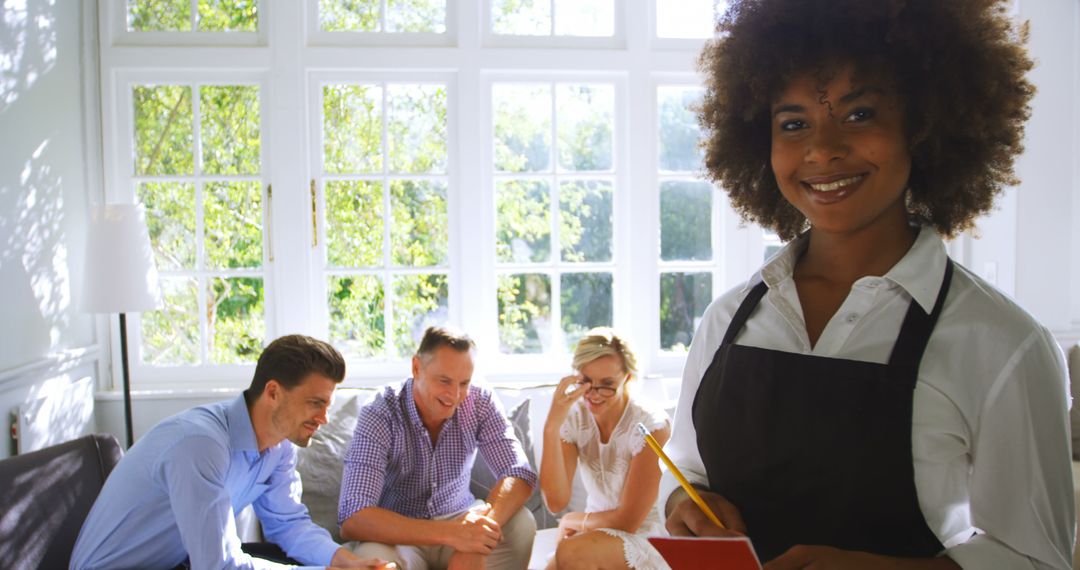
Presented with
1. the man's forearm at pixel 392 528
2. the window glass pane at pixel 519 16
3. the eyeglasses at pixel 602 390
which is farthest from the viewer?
the window glass pane at pixel 519 16

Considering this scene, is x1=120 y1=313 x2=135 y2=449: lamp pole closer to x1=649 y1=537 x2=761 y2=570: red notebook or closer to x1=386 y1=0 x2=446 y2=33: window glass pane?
x1=386 y1=0 x2=446 y2=33: window glass pane

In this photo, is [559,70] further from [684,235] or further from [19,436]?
[19,436]

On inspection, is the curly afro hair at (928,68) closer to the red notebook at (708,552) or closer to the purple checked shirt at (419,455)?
the red notebook at (708,552)

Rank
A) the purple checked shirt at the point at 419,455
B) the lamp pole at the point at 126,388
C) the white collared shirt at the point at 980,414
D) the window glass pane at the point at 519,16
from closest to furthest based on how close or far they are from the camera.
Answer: the white collared shirt at the point at 980,414 < the purple checked shirt at the point at 419,455 < the lamp pole at the point at 126,388 < the window glass pane at the point at 519,16

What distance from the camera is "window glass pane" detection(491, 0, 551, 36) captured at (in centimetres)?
400

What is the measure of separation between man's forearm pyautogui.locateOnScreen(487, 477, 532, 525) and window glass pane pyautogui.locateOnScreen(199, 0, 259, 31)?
235 centimetres

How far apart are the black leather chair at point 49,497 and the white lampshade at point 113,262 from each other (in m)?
0.98

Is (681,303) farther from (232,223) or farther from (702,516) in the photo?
(702,516)

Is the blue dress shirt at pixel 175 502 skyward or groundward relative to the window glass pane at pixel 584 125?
groundward

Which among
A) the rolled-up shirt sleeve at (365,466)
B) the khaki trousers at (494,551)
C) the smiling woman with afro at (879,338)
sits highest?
the smiling woman with afro at (879,338)

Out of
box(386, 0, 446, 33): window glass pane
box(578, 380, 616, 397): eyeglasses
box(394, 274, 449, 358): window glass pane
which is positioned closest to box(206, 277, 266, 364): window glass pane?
box(394, 274, 449, 358): window glass pane

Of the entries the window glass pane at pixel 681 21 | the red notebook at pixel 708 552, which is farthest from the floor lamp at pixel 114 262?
the red notebook at pixel 708 552

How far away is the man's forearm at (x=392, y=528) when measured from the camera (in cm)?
271

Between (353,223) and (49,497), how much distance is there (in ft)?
6.56
